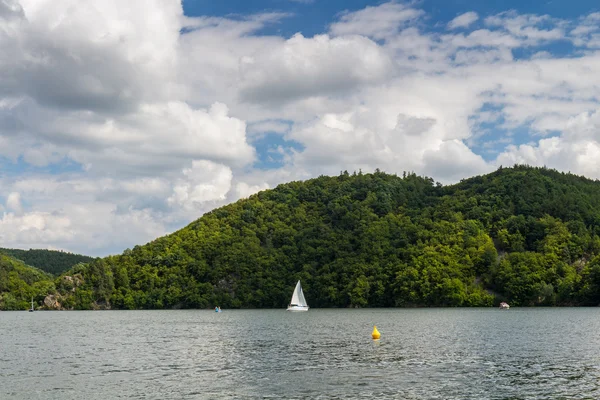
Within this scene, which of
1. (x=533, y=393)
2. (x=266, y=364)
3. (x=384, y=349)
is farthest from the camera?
(x=384, y=349)

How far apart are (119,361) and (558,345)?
5167 cm

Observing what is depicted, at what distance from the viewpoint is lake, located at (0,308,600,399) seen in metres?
44.8

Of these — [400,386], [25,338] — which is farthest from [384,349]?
[25,338]

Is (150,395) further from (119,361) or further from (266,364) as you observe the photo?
(119,361)

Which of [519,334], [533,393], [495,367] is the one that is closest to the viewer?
[533,393]

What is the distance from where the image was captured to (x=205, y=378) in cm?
5159

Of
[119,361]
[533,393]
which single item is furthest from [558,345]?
[119,361]

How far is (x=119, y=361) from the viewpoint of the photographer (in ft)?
211

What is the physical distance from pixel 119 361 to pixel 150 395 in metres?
22.2

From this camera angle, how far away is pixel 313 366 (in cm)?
5769

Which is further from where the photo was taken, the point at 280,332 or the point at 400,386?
the point at 280,332

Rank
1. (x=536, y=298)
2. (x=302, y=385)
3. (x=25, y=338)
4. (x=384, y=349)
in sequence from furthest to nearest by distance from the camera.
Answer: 1. (x=536, y=298)
2. (x=25, y=338)
3. (x=384, y=349)
4. (x=302, y=385)

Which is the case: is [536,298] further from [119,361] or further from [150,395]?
[150,395]

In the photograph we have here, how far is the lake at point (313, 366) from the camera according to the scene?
44812 mm
